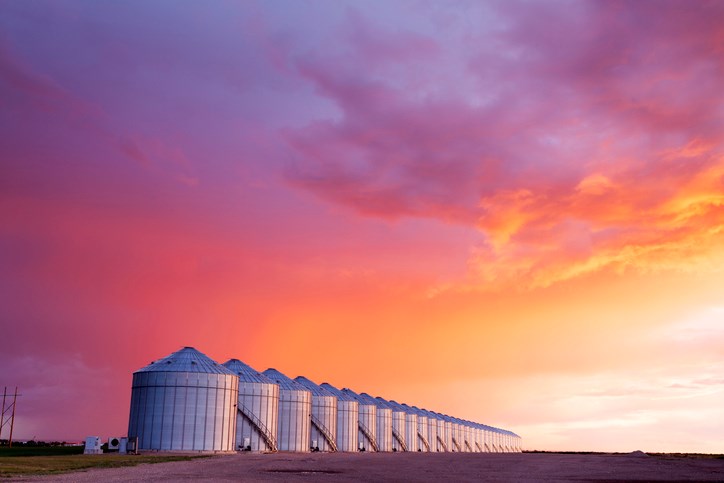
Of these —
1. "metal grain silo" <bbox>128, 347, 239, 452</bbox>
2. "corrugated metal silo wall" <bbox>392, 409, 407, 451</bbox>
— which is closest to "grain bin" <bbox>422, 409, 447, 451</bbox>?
"corrugated metal silo wall" <bbox>392, 409, 407, 451</bbox>

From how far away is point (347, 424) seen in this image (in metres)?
127

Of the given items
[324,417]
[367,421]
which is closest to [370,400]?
[367,421]

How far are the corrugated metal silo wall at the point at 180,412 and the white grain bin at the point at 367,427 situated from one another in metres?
56.3

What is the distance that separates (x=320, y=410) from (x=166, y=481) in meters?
85.1

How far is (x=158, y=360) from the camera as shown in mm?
86750

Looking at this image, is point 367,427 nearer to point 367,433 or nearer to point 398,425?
point 367,433

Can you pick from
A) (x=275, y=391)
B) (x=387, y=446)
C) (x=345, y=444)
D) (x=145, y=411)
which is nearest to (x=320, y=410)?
(x=345, y=444)

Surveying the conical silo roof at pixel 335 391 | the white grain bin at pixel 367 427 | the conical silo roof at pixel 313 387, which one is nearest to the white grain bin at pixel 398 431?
the white grain bin at pixel 367 427

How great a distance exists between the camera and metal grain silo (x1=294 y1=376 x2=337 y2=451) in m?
114

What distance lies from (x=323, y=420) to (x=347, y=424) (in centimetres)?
1203

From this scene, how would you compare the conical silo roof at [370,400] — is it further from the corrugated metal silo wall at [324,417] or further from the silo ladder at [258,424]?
the silo ladder at [258,424]

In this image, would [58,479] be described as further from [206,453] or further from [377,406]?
[377,406]

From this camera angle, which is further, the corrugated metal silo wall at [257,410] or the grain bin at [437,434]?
the grain bin at [437,434]

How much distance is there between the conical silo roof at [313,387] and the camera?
393 feet
